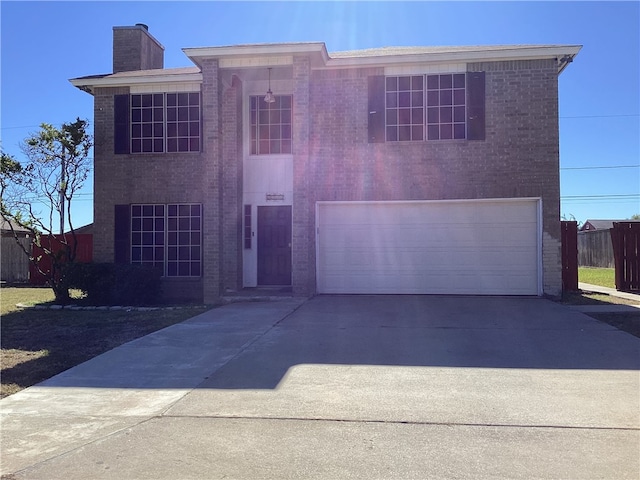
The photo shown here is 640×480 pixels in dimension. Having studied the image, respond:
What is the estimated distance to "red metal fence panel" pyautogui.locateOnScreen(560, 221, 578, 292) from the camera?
47.5 feet

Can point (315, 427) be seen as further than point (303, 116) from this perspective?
No

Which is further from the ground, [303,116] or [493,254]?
[303,116]

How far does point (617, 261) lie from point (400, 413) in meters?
13.2

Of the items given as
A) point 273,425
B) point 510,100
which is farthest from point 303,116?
point 273,425

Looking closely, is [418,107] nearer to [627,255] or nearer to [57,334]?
[627,255]

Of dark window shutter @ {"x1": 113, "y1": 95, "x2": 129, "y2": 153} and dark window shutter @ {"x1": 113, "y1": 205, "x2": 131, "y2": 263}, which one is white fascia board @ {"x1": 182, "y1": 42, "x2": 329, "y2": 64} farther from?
dark window shutter @ {"x1": 113, "y1": 205, "x2": 131, "y2": 263}

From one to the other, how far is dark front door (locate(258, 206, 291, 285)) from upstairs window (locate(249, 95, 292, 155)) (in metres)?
1.65

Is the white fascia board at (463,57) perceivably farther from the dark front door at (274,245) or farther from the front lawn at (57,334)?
the front lawn at (57,334)

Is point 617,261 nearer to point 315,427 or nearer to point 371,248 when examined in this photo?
point 371,248

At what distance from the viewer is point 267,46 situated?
1241 cm

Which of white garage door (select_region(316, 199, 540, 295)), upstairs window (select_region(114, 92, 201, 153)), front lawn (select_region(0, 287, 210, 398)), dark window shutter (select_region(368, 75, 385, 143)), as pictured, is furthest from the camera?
upstairs window (select_region(114, 92, 201, 153))

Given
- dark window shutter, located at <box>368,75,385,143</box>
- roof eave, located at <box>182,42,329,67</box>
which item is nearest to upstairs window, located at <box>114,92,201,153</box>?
roof eave, located at <box>182,42,329,67</box>

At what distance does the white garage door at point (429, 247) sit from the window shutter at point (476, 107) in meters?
1.71

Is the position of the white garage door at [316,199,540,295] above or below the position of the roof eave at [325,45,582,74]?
below
